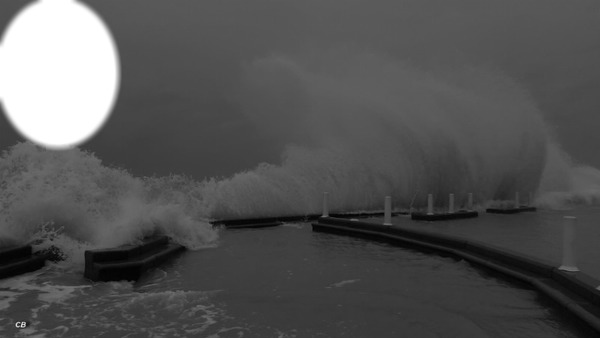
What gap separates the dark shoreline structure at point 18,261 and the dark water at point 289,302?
9.7 inches

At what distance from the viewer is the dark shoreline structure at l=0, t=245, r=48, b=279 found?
7.44m

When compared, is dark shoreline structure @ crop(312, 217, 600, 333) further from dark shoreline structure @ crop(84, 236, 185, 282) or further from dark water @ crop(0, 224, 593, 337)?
dark shoreline structure @ crop(84, 236, 185, 282)

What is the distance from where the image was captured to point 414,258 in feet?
29.4

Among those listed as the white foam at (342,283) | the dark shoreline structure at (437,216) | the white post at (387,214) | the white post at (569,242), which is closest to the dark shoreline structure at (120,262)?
the white foam at (342,283)

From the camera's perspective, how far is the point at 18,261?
7.83m

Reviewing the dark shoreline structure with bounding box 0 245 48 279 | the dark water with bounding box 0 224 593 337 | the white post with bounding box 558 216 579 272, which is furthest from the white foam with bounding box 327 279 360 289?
the dark shoreline structure with bounding box 0 245 48 279

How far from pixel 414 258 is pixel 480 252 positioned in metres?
1.29

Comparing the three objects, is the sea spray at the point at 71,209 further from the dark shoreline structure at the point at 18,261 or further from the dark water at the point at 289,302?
the dark water at the point at 289,302

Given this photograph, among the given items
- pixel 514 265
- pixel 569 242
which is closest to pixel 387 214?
pixel 514 265

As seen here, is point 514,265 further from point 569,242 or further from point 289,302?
point 289,302

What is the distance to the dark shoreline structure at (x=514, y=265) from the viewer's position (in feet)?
16.5

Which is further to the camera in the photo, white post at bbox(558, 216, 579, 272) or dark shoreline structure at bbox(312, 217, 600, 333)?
white post at bbox(558, 216, 579, 272)

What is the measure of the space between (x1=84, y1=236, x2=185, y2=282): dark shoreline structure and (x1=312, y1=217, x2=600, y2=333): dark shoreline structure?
5.81m

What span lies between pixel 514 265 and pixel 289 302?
4019 millimetres
